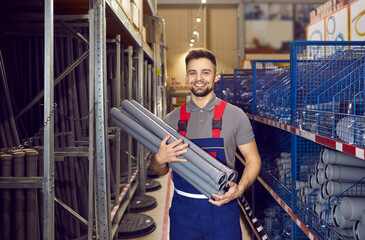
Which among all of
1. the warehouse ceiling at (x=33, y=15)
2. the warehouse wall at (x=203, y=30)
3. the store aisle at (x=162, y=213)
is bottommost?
the store aisle at (x=162, y=213)

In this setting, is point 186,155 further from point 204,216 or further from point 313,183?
point 313,183

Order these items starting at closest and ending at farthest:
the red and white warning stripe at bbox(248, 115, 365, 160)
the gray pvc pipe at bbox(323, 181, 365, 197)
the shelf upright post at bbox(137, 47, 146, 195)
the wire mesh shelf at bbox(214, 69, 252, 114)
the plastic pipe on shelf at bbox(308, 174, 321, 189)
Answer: the red and white warning stripe at bbox(248, 115, 365, 160)
the gray pvc pipe at bbox(323, 181, 365, 197)
the plastic pipe on shelf at bbox(308, 174, 321, 189)
the shelf upright post at bbox(137, 47, 146, 195)
the wire mesh shelf at bbox(214, 69, 252, 114)

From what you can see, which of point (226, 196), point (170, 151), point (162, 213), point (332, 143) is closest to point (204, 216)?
point (226, 196)

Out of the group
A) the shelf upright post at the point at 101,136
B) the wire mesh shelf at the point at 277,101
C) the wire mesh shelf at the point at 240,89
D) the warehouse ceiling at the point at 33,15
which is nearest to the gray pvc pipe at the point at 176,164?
the shelf upright post at the point at 101,136

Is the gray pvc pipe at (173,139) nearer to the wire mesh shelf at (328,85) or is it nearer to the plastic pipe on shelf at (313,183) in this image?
the wire mesh shelf at (328,85)

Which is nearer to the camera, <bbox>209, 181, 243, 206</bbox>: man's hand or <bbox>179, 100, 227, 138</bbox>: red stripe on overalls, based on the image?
<bbox>209, 181, 243, 206</bbox>: man's hand

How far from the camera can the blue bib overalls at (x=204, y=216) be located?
218cm

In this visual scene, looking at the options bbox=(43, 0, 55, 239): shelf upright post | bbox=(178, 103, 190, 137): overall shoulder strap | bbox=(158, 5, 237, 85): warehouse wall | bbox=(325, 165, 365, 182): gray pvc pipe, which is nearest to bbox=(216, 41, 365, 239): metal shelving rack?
bbox=(325, 165, 365, 182): gray pvc pipe

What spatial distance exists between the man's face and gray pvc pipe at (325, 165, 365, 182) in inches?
46.2

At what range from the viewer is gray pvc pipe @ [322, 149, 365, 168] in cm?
256

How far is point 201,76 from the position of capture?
2287 mm

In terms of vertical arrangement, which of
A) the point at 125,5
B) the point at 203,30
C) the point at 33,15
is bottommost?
the point at 33,15

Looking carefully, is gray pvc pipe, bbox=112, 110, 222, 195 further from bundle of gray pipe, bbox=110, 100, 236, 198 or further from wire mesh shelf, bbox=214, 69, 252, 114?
wire mesh shelf, bbox=214, 69, 252, 114

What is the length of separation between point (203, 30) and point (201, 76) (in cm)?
1755
